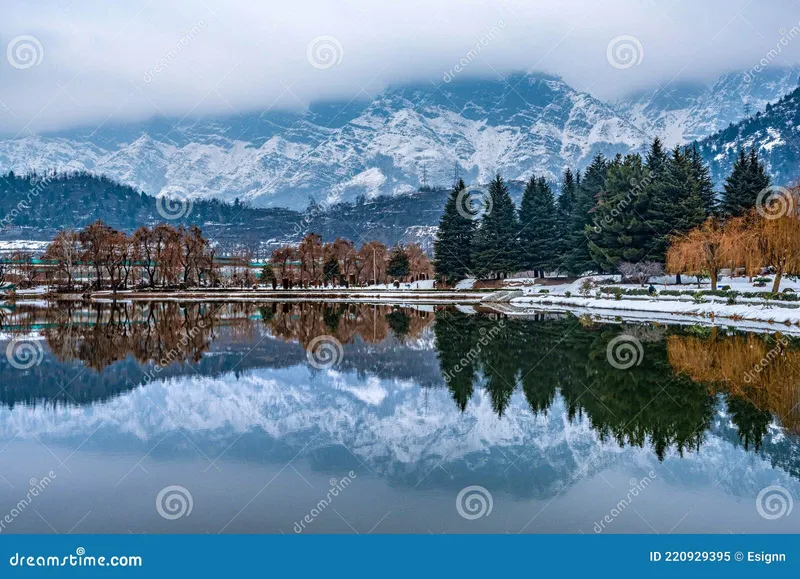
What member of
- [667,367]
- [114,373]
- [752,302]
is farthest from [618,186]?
[114,373]

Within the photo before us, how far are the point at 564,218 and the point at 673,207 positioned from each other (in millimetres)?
18848

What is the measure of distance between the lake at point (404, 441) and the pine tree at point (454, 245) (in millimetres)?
51902

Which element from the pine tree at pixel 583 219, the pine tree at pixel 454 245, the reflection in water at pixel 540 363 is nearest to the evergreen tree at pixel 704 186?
the pine tree at pixel 583 219

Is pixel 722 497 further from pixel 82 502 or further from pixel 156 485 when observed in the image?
pixel 82 502

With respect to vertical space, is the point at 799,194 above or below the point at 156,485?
above

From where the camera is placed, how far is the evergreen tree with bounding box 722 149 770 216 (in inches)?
2164

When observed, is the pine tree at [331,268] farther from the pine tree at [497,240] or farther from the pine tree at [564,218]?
the pine tree at [564,218]

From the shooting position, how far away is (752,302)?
36.4 meters

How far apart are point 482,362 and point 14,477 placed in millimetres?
12489

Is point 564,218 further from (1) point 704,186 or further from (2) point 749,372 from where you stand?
(2) point 749,372

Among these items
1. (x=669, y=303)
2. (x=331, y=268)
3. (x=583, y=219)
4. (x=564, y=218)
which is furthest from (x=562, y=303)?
(x=331, y=268)

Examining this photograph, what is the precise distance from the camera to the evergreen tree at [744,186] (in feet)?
180

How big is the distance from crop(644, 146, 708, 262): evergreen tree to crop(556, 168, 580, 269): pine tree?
1227 centimetres

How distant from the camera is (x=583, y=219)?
64.8 m
